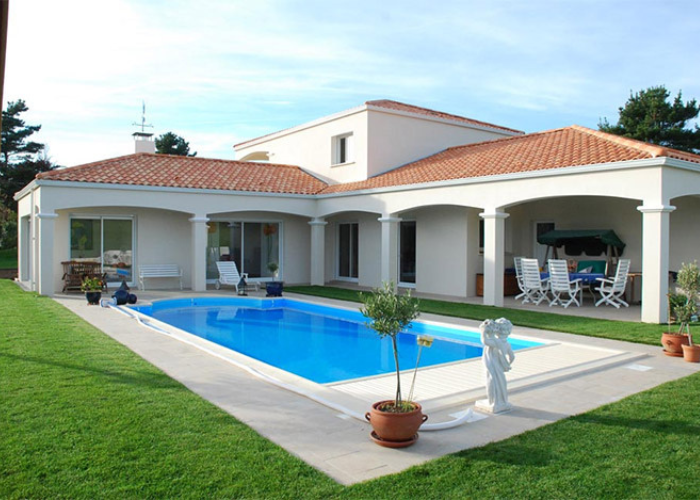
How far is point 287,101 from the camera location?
77.0 feet

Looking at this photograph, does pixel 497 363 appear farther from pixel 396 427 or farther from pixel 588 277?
pixel 588 277

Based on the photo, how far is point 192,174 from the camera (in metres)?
20.0

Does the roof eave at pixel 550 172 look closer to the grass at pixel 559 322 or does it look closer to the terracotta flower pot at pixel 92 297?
the grass at pixel 559 322

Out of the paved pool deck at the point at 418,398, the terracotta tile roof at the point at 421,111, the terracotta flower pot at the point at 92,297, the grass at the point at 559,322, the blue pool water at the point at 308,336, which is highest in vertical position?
the terracotta tile roof at the point at 421,111

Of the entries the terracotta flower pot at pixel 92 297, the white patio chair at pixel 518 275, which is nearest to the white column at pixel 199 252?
the terracotta flower pot at pixel 92 297

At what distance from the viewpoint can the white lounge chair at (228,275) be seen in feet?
64.5

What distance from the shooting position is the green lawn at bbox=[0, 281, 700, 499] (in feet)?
13.3

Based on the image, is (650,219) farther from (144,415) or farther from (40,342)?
(40,342)

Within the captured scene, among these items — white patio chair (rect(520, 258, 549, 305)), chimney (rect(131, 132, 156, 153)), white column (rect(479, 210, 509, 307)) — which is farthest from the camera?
chimney (rect(131, 132, 156, 153))

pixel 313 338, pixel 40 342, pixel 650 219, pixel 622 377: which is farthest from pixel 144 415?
pixel 650 219

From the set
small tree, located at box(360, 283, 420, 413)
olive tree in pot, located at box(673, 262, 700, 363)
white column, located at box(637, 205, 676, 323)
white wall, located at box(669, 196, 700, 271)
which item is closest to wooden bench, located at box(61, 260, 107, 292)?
small tree, located at box(360, 283, 420, 413)

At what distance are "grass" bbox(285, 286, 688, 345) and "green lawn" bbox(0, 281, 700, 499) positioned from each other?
386cm

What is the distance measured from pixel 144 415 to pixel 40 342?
4.65m

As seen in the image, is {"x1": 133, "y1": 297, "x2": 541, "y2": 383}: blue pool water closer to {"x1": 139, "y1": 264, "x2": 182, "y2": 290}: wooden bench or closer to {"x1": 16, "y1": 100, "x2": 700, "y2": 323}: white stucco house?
{"x1": 16, "y1": 100, "x2": 700, "y2": 323}: white stucco house
